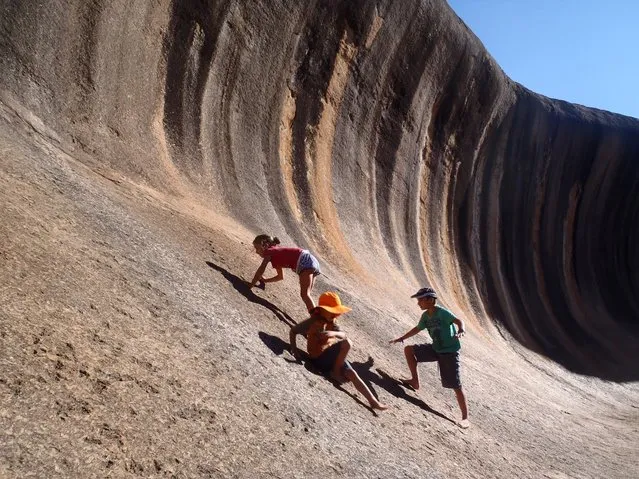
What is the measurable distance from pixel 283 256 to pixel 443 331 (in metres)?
1.71

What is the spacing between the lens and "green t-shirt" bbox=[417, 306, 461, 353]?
6.18 m

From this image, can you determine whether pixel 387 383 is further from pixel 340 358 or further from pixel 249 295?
pixel 249 295

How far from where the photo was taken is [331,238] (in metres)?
10.2

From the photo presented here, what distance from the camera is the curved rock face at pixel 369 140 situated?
7.95 metres

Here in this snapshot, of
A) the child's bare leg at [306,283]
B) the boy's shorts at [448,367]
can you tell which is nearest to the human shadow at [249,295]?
the child's bare leg at [306,283]

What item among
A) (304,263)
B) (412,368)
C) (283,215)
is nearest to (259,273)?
(304,263)

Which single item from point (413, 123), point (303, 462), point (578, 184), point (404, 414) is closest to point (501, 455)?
point (404, 414)

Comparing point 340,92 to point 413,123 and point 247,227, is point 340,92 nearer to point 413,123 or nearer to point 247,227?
point 413,123

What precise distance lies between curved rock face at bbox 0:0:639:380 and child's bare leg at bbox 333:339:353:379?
3.55 m

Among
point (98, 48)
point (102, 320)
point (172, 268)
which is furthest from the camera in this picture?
point (98, 48)

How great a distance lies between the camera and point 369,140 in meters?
13.4

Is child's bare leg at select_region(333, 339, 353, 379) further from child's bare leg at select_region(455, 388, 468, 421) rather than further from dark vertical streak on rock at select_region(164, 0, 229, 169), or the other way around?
dark vertical streak on rock at select_region(164, 0, 229, 169)

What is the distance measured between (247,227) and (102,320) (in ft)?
15.4

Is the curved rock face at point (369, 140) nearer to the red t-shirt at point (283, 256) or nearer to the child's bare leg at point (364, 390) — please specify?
the red t-shirt at point (283, 256)
